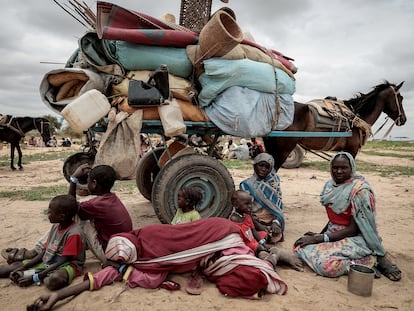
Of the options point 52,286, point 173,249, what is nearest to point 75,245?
point 52,286

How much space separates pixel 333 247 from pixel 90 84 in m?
2.98

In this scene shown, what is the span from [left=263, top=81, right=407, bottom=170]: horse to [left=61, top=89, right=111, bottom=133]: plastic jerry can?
9.61 feet

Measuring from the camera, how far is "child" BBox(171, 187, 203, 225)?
3.14 metres

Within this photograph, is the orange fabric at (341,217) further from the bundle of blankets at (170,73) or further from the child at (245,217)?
the bundle of blankets at (170,73)

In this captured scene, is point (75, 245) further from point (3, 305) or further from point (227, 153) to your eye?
point (227, 153)

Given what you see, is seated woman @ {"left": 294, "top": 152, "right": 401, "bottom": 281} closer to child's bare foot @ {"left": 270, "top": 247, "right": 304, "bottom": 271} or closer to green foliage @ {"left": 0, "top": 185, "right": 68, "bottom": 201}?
child's bare foot @ {"left": 270, "top": 247, "right": 304, "bottom": 271}

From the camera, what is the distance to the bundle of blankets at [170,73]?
3.42 metres

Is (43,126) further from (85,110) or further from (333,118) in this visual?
(333,118)

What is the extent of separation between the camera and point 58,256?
8.67 ft

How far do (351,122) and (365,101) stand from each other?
1540 millimetres

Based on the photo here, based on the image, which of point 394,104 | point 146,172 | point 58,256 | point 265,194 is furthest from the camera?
point 394,104

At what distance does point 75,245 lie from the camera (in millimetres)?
2615

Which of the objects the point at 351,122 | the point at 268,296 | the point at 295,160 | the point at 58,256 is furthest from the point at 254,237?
the point at 295,160

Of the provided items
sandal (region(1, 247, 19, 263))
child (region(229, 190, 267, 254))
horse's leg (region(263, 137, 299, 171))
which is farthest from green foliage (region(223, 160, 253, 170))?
sandal (region(1, 247, 19, 263))
